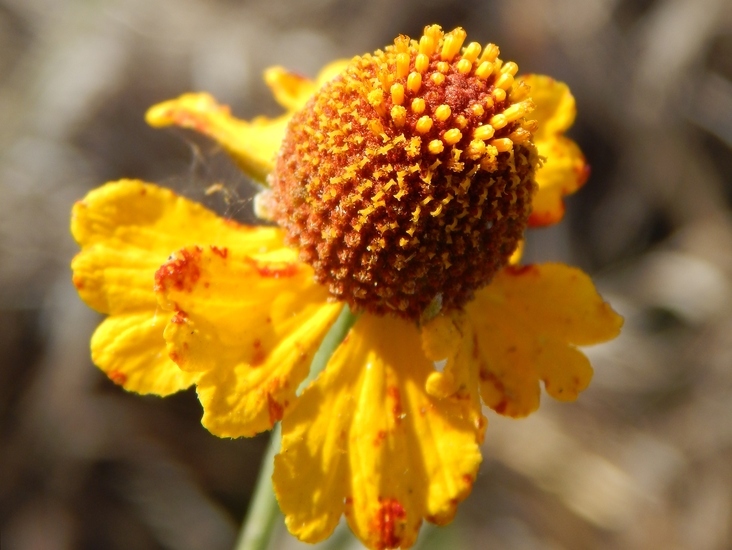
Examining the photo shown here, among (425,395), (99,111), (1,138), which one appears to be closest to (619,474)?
(425,395)

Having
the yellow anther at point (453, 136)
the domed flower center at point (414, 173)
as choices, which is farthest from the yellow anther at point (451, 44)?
the yellow anther at point (453, 136)

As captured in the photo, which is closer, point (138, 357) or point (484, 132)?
point (484, 132)

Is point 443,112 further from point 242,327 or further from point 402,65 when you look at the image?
point 242,327

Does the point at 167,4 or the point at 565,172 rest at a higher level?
the point at 565,172

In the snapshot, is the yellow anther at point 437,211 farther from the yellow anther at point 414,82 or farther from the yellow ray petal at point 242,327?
the yellow ray petal at point 242,327

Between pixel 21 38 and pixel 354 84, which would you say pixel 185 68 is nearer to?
pixel 21 38

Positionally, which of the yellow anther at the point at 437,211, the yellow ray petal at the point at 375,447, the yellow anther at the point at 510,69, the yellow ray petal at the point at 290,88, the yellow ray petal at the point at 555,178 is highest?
the yellow anther at the point at 510,69

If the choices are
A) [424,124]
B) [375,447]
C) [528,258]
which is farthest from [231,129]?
[528,258]
